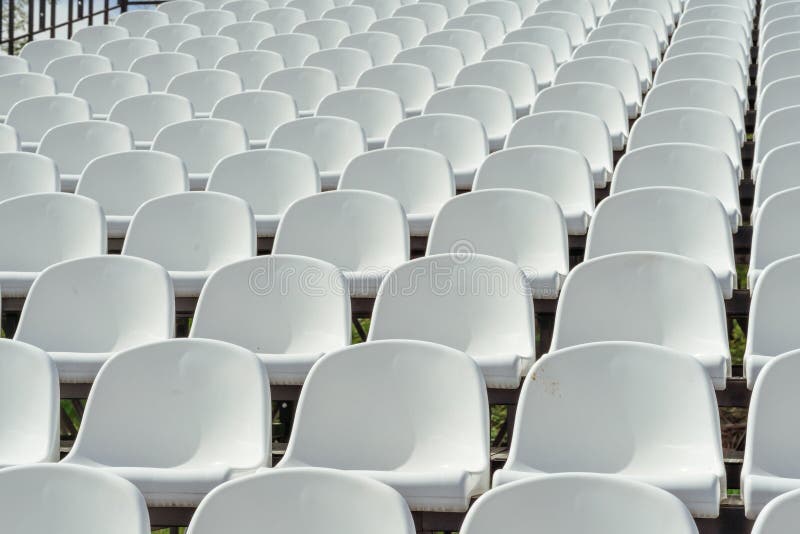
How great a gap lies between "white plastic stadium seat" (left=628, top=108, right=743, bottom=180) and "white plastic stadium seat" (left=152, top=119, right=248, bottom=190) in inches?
68.5

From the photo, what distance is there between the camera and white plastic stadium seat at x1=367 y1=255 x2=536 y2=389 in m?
3.38

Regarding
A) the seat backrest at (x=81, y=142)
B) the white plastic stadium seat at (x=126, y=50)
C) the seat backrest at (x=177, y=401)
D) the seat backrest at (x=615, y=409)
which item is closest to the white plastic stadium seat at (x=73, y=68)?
the white plastic stadium seat at (x=126, y=50)

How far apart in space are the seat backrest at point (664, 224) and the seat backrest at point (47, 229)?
1777 mm

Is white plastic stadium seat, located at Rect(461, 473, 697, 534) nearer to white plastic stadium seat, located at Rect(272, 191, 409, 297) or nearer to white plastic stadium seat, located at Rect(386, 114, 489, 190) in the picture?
white plastic stadium seat, located at Rect(272, 191, 409, 297)

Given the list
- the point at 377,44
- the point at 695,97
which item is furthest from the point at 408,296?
the point at 377,44

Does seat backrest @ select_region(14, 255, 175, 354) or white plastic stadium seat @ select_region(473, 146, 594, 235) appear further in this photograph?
white plastic stadium seat @ select_region(473, 146, 594, 235)

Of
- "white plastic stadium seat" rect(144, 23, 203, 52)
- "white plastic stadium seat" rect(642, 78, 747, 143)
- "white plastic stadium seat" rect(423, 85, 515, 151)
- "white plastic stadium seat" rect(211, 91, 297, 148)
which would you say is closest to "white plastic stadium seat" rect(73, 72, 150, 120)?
"white plastic stadium seat" rect(211, 91, 297, 148)

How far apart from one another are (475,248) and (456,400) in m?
1.14

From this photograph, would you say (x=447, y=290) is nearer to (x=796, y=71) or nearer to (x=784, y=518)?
(x=784, y=518)

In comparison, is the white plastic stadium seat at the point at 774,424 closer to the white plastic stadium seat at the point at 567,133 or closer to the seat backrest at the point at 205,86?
the white plastic stadium seat at the point at 567,133

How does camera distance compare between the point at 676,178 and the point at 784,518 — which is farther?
the point at 676,178

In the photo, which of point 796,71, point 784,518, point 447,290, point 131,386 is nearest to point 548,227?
point 447,290

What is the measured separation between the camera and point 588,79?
599 centimetres

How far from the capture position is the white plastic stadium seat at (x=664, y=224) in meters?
3.85
